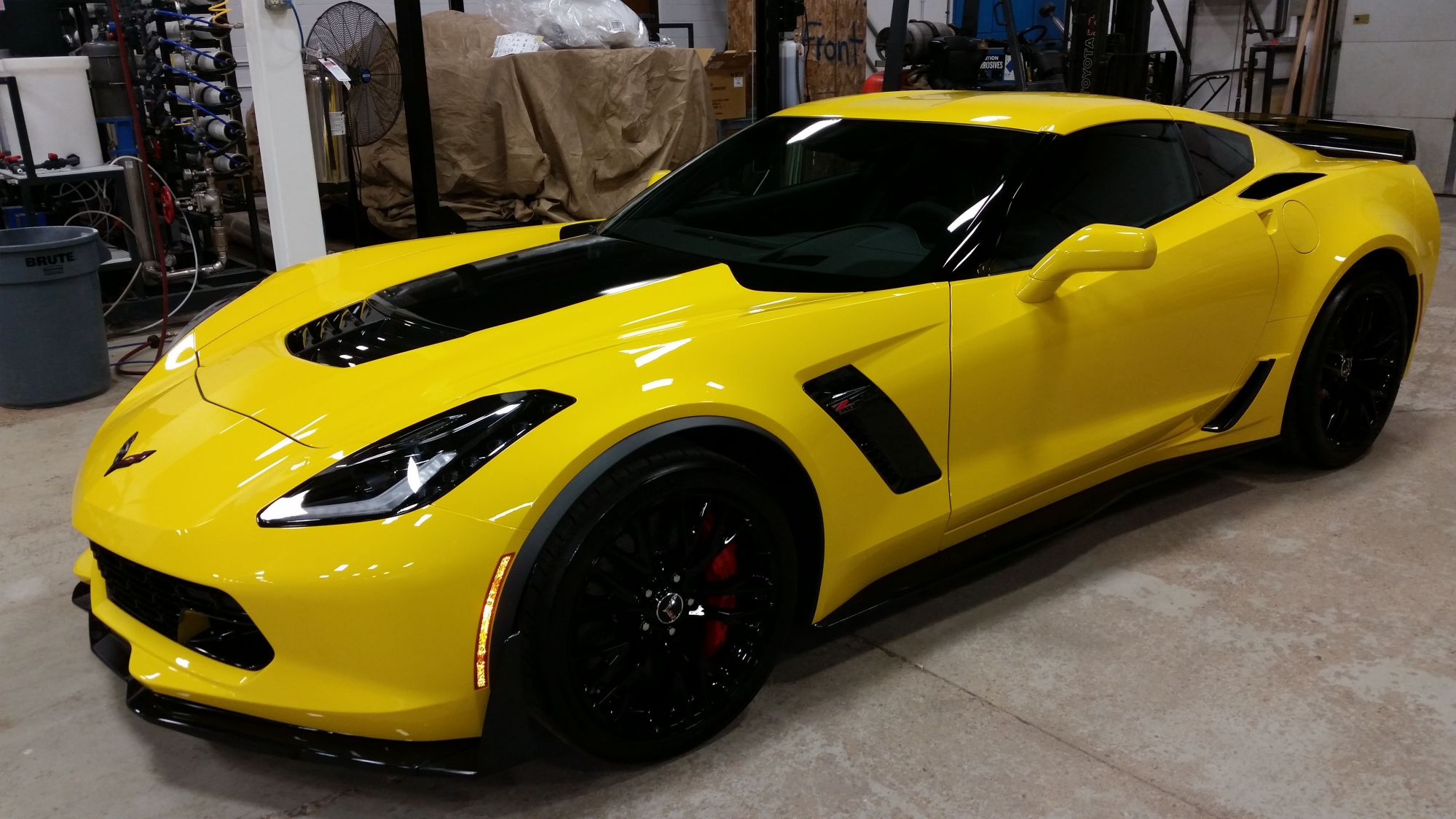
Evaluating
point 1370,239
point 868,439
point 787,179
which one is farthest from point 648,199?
point 1370,239

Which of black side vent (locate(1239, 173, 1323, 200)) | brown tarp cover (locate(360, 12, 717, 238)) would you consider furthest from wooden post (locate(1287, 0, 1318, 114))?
black side vent (locate(1239, 173, 1323, 200))

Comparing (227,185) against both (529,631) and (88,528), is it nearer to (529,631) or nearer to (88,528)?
(88,528)

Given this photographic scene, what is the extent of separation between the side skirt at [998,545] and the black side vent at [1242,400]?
0.26 feet

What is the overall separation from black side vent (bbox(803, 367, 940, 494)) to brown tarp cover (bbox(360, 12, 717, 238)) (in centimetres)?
518

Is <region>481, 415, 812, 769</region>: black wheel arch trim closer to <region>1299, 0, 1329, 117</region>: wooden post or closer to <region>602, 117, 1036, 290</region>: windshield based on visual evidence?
<region>602, 117, 1036, 290</region>: windshield

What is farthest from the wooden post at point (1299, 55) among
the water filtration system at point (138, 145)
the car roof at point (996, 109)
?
the water filtration system at point (138, 145)

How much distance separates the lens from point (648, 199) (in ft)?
9.94

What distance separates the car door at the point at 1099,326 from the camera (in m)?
2.37

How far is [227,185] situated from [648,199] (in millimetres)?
6270

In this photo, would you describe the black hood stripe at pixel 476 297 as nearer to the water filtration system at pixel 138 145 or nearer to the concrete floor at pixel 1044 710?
the concrete floor at pixel 1044 710

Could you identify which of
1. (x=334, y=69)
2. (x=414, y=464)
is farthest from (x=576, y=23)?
(x=414, y=464)

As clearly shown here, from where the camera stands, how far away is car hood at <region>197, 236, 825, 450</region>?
1.92 meters

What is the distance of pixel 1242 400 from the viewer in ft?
10.00

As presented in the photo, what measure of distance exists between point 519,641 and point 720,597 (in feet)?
1.34
